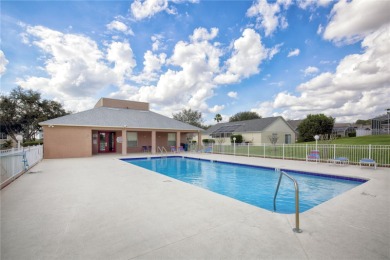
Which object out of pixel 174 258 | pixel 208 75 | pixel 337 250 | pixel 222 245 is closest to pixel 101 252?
pixel 174 258

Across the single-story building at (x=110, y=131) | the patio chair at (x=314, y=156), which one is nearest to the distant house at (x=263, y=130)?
the single-story building at (x=110, y=131)

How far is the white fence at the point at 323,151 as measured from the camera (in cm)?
1116

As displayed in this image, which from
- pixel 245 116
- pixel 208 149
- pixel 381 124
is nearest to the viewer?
pixel 208 149

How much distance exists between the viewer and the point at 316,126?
109 ft

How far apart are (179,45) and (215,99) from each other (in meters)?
17.0

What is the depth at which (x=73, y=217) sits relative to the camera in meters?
4.04

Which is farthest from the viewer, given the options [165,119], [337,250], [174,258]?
[165,119]

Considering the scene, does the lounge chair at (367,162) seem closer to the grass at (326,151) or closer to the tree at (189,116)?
the grass at (326,151)

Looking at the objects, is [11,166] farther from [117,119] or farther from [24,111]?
[24,111]

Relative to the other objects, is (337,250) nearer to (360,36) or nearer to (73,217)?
(73,217)

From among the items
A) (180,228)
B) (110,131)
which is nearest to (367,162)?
(180,228)

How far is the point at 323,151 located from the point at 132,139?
60.8 ft

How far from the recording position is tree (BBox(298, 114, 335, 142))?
110 feet

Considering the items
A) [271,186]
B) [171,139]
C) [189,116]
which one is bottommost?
[271,186]
